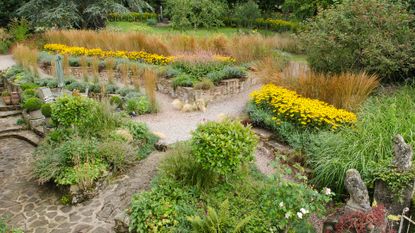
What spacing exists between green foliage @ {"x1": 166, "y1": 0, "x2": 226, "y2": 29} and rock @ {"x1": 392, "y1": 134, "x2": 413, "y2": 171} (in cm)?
1791

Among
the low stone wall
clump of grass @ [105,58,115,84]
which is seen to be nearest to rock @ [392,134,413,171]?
the low stone wall

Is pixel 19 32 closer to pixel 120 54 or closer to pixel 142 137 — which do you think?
pixel 120 54

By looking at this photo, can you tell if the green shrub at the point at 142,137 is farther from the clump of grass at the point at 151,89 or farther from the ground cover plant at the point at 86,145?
the clump of grass at the point at 151,89

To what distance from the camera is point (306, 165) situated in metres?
5.68

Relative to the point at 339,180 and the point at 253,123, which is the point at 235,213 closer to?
the point at 339,180

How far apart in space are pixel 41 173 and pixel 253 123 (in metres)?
3.95

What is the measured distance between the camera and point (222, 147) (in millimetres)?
4270

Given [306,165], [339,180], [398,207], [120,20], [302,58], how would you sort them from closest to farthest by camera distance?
1. [398,207]
2. [339,180]
3. [306,165]
4. [302,58]
5. [120,20]

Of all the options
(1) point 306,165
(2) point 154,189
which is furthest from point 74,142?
(1) point 306,165

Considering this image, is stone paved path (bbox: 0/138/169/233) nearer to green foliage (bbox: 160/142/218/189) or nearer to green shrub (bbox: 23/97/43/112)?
green foliage (bbox: 160/142/218/189)

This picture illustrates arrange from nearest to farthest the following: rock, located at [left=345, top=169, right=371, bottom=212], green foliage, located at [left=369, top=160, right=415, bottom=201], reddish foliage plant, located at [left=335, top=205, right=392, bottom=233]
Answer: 1. reddish foliage plant, located at [left=335, top=205, right=392, bottom=233]
2. rock, located at [left=345, top=169, right=371, bottom=212]
3. green foliage, located at [left=369, top=160, right=415, bottom=201]

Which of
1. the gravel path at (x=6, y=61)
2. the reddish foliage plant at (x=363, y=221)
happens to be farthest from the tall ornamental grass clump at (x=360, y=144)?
the gravel path at (x=6, y=61)

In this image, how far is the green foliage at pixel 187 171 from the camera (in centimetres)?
480

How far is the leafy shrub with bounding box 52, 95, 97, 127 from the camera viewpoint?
595cm
